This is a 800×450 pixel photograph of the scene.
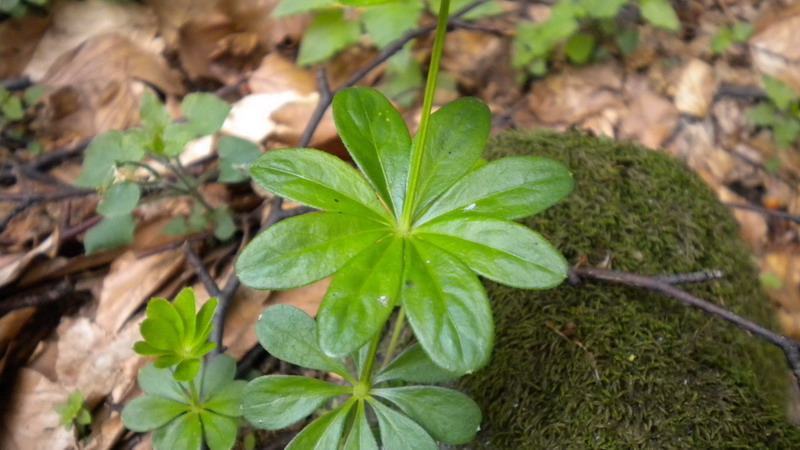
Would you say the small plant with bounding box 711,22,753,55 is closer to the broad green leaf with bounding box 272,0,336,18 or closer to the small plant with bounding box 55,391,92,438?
the broad green leaf with bounding box 272,0,336,18

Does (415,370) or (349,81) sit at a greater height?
(349,81)

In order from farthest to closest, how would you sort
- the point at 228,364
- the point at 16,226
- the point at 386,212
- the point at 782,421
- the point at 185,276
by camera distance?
the point at 16,226
the point at 185,276
the point at 228,364
the point at 782,421
the point at 386,212

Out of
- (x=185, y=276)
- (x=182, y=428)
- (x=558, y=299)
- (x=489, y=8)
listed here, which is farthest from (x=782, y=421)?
(x=489, y=8)

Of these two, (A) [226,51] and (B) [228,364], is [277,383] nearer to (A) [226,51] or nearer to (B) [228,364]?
(B) [228,364]

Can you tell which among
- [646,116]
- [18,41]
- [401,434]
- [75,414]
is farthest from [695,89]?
[18,41]

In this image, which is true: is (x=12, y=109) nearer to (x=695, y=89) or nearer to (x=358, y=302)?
(x=358, y=302)

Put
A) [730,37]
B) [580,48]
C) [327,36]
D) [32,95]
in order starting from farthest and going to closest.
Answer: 1. [730,37]
2. [580,48]
3. [327,36]
4. [32,95]

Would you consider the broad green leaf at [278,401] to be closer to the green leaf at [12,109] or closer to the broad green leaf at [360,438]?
the broad green leaf at [360,438]
